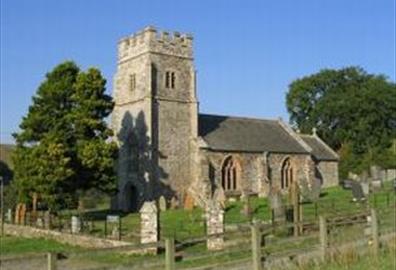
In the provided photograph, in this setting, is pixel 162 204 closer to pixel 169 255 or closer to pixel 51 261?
pixel 169 255

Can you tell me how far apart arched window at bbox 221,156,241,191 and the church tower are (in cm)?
265

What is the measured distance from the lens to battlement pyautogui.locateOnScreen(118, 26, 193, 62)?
157 feet

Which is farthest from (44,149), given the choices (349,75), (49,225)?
(349,75)

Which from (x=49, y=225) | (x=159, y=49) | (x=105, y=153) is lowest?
(x=49, y=225)

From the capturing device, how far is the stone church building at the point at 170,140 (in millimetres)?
Result: 46812

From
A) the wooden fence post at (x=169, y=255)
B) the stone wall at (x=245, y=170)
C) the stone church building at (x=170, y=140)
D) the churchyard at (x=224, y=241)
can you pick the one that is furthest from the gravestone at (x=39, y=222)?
the wooden fence post at (x=169, y=255)

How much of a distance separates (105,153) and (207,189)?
11.7 meters

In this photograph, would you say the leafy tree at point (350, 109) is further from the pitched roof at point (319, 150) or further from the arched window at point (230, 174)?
the arched window at point (230, 174)

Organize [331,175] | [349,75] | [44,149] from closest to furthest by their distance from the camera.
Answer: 1. [44,149]
2. [331,175]
3. [349,75]

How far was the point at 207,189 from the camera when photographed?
46.6 meters

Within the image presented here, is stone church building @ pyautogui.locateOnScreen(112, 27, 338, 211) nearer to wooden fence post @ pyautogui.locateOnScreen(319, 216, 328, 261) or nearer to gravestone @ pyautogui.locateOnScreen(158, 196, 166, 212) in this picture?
gravestone @ pyautogui.locateOnScreen(158, 196, 166, 212)

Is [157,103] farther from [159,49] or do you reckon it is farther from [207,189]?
[207,189]

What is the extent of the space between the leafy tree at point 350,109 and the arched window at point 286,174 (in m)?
16.7

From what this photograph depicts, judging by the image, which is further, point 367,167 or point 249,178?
point 367,167
